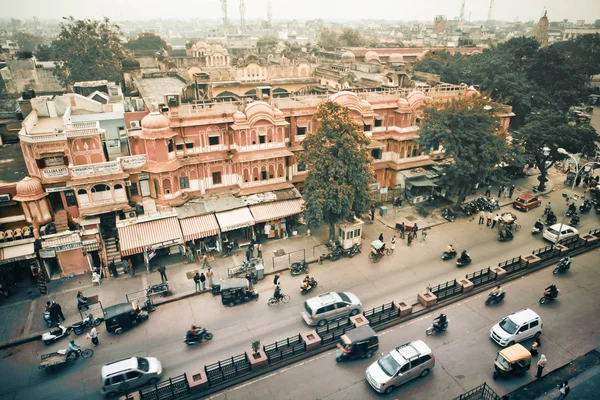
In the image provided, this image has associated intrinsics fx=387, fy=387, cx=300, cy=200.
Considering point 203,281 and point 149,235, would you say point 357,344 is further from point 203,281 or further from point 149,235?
point 149,235

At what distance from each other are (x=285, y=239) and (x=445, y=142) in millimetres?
16568

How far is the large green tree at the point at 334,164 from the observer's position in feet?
96.0

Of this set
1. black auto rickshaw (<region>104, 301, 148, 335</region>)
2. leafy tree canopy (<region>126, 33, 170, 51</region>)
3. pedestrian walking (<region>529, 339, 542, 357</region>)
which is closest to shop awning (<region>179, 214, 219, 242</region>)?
black auto rickshaw (<region>104, 301, 148, 335</region>)

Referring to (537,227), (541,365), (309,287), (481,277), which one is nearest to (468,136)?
(537,227)

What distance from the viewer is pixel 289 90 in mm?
59031

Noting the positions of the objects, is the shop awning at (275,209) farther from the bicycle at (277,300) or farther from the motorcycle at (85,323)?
the motorcycle at (85,323)

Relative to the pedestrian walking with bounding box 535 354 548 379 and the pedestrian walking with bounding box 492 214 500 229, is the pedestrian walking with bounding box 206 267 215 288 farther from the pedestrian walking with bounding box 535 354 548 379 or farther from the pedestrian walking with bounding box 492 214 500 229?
the pedestrian walking with bounding box 492 214 500 229

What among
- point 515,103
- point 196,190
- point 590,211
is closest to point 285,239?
point 196,190

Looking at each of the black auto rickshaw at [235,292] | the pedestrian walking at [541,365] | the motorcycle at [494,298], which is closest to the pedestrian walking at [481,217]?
the motorcycle at [494,298]

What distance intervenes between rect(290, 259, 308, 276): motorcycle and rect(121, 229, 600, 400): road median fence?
6059 mm

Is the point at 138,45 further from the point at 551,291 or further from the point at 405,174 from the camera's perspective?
the point at 551,291

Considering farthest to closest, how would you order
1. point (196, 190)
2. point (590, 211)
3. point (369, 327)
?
point (590, 211), point (196, 190), point (369, 327)

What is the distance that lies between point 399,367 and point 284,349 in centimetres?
602

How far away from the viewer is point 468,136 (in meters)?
33.7
